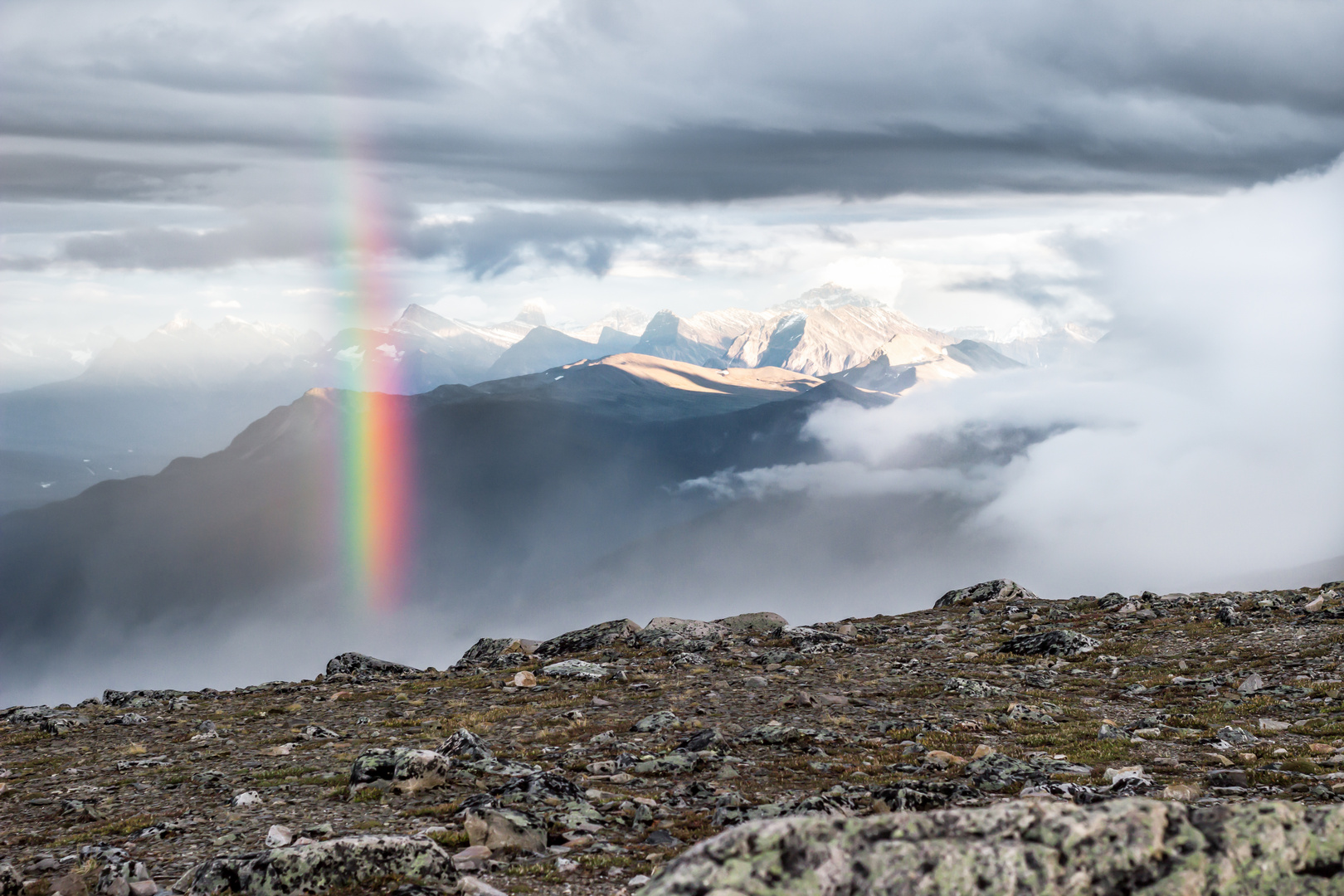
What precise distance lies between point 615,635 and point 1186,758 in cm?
3886

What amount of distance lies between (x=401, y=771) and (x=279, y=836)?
4299 mm

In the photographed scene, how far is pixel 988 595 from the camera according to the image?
66.4 m

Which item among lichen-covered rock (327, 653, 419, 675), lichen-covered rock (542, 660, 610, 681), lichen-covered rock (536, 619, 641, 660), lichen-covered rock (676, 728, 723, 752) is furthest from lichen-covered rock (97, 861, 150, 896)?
lichen-covered rock (536, 619, 641, 660)

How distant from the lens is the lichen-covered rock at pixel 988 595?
65312 millimetres

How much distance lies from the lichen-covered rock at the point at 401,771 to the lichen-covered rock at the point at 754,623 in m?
38.7

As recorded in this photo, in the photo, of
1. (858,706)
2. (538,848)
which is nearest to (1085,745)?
(858,706)

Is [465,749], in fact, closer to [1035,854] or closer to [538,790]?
[538,790]

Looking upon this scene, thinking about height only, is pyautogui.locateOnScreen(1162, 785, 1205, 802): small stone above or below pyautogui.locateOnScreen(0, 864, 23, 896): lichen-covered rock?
above

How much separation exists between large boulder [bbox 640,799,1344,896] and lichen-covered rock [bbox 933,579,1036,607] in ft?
198

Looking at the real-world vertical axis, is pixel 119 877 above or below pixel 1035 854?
below

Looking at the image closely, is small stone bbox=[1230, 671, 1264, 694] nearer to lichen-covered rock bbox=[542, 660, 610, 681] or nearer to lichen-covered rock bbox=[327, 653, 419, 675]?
lichen-covered rock bbox=[542, 660, 610, 681]

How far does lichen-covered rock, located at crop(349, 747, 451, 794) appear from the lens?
19281 millimetres

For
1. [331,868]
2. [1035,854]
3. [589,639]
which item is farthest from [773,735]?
[589,639]

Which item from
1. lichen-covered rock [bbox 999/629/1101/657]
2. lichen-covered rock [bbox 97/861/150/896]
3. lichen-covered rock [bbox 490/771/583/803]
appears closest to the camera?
lichen-covered rock [bbox 97/861/150/896]
